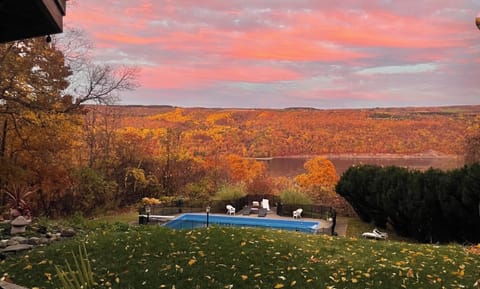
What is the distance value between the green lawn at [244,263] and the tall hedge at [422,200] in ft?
9.88

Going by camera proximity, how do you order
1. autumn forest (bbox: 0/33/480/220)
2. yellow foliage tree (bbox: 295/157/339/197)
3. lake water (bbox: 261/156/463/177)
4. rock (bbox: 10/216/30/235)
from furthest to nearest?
yellow foliage tree (bbox: 295/157/339/197) < lake water (bbox: 261/156/463/177) < autumn forest (bbox: 0/33/480/220) < rock (bbox: 10/216/30/235)

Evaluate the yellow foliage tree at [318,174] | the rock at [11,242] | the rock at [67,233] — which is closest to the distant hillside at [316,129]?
the yellow foliage tree at [318,174]

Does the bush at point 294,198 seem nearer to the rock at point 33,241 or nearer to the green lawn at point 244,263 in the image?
the green lawn at point 244,263

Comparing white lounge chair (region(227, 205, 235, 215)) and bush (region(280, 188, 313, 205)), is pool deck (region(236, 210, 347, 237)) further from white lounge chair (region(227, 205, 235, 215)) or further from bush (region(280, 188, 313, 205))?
bush (region(280, 188, 313, 205))

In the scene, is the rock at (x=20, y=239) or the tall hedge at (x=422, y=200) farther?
the tall hedge at (x=422, y=200)

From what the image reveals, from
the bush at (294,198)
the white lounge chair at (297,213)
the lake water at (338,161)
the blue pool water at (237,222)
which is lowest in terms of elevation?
the blue pool water at (237,222)

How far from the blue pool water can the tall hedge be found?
6.64ft

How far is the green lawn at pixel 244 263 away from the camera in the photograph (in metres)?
4.45

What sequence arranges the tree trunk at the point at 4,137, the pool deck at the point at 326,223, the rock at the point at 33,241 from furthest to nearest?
the tree trunk at the point at 4,137 < the pool deck at the point at 326,223 < the rock at the point at 33,241

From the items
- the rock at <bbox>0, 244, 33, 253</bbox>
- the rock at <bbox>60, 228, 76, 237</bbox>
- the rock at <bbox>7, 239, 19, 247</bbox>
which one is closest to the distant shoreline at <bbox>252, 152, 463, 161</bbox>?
the rock at <bbox>60, 228, 76, 237</bbox>

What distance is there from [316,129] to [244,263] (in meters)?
21.9

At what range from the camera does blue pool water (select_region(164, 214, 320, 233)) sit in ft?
44.0

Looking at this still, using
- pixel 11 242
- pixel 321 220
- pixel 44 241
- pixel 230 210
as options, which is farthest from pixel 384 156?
pixel 11 242

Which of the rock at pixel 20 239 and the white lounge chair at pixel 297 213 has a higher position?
the rock at pixel 20 239
